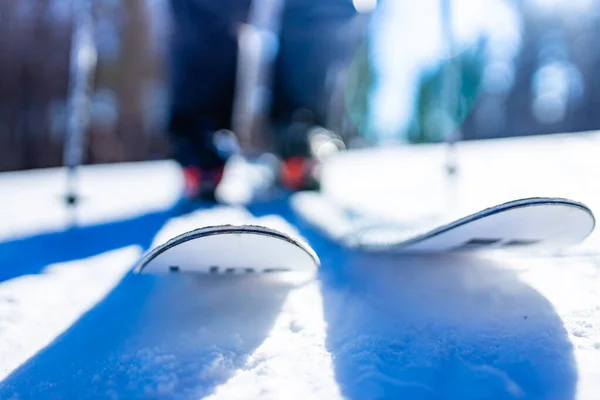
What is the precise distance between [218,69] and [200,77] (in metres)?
0.08

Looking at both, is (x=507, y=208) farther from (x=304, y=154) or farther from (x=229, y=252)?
(x=304, y=154)

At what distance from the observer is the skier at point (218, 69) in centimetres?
181

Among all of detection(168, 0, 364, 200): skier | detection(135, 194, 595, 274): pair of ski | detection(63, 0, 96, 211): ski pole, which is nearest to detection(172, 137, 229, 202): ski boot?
detection(168, 0, 364, 200): skier

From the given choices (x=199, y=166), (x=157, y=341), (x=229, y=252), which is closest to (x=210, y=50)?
(x=199, y=166)

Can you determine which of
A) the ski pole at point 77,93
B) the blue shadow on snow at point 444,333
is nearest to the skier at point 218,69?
the ski pole at point 77,93

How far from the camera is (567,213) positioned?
86 cm

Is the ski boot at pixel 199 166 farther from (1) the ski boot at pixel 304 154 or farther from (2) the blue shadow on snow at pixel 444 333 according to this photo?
(2) the blue shadow on snow at pixel 444 333

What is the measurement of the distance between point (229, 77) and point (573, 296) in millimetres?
1497

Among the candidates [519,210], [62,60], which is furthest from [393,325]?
[62,60]

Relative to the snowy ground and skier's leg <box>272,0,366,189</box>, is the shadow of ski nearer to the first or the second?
the snowy ground

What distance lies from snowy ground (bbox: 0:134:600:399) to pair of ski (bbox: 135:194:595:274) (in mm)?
64

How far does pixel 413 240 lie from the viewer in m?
0.97

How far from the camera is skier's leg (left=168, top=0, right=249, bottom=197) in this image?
5.92 ft

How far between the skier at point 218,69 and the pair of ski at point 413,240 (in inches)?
38.9
